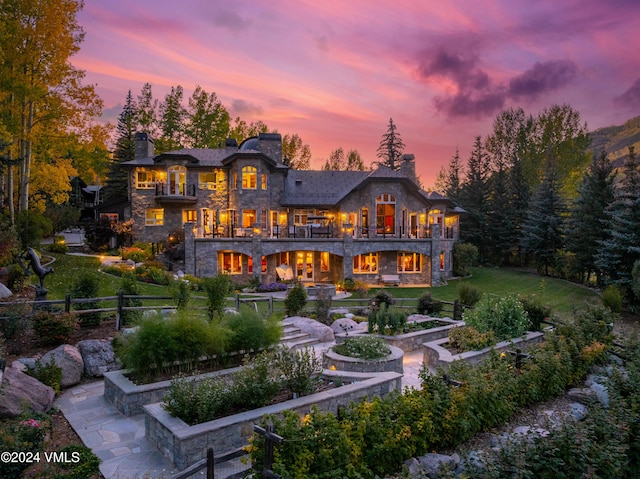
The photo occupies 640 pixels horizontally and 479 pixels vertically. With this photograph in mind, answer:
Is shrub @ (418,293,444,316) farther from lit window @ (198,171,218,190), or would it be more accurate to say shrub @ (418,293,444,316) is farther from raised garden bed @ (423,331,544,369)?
lit window @ (198,171,218,190)

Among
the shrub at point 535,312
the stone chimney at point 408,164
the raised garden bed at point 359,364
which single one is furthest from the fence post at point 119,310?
the stone chimney at point 408,164

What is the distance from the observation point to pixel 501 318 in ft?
37.4

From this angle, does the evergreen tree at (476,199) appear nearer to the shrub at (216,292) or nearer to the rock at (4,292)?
the shrub at (216,292)

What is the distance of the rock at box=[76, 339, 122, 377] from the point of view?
9.25 meters

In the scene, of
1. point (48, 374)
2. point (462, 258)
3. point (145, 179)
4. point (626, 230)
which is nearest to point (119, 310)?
point (48, 374)

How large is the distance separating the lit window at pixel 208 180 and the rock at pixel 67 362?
66.0ft

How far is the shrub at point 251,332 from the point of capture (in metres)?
8.69

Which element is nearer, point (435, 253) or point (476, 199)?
point (435, 253)

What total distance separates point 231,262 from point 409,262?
12034mm

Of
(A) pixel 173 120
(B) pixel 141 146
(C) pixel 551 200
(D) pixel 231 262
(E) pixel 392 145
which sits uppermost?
(A) pixel 173 120

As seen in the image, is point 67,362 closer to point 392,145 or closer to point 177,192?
point 177,192

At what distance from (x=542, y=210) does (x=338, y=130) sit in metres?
17.1

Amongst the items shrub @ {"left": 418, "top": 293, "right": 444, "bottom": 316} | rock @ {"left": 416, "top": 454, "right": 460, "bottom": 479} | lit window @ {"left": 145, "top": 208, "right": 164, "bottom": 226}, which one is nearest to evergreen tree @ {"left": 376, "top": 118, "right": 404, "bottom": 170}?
lit window @ {"left": 145, "top": 208, "right": 164, "bottom": 226}

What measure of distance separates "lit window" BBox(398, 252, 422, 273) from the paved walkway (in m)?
19.0
